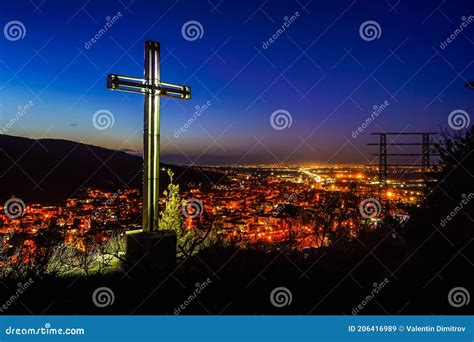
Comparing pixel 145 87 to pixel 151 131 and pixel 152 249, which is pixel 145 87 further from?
pixel 152 249

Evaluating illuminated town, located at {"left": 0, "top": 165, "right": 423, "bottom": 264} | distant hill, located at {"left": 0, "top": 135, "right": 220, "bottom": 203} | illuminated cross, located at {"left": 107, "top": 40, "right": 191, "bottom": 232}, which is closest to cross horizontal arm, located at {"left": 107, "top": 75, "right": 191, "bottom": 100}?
illuminated cross, located at {"left": 107, "top": 40, "right": 191, "bottom": 232}

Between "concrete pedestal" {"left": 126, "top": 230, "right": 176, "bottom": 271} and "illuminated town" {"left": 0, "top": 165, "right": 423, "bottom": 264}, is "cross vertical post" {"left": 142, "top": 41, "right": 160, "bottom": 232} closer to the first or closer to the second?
Result: "concrete pedestal" {"left": 126, "top": 230, "right": 176, "bottom": 271}

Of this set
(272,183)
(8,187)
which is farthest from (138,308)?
(8,187)

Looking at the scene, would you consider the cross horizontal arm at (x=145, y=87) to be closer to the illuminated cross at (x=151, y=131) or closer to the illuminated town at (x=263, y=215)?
the illuminated cross at (x=151, y=131)

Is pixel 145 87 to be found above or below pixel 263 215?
above

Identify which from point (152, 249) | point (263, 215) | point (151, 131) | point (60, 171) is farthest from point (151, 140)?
point (60, 171)

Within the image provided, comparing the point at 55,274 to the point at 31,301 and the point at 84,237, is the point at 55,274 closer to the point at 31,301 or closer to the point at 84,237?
the point at 31,301
